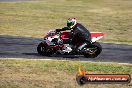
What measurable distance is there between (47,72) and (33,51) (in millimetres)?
4953

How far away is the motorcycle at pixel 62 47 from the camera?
20.3m

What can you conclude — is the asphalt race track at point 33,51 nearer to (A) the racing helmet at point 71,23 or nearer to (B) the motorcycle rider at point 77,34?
(B) the motorcycle rider at point 77,34

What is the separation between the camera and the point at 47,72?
1691 centimetres

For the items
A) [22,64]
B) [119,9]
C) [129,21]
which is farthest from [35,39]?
[119,9]

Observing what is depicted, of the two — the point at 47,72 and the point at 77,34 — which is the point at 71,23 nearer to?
the point at 77,34

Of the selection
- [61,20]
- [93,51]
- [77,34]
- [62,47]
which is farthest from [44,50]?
[61,20]

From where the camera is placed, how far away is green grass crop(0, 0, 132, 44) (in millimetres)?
29188

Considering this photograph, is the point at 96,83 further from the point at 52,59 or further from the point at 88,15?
the point at 88,15

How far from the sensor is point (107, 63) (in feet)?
63.3

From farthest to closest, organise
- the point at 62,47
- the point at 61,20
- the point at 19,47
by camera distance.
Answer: the point at 61,20
the point at 19,47
the point at 62,47

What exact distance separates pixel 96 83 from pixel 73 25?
6.23 m

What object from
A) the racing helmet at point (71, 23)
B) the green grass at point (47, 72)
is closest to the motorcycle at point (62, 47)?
the racing helmet at point (71, 23)

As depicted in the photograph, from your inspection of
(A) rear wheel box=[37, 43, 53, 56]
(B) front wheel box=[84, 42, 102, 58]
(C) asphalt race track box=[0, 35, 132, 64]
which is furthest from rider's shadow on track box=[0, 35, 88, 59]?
(B) front wheel box=[84, 42, 102, 58]

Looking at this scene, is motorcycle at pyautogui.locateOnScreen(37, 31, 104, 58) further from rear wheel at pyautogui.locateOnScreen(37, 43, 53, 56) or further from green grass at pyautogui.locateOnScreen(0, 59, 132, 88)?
green grass at pyautogui.locateOnScreen(0, 59, 132, 88)
